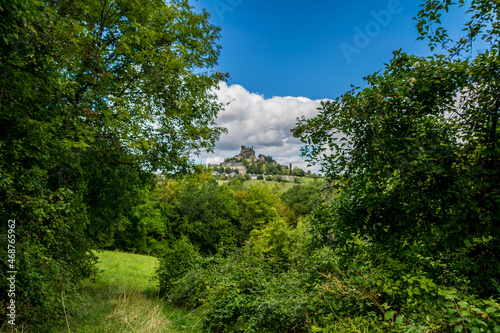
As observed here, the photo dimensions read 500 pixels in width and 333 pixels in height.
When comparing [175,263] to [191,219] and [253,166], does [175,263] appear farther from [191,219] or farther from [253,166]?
[253,166]

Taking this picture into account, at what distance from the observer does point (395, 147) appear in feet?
10.9

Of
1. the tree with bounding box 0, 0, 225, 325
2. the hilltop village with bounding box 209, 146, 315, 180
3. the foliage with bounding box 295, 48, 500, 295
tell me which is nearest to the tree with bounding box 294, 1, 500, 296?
the foliage with bounding box 295, 48, 500, 295

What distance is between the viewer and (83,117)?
182 inches

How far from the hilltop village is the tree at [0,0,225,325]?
114 m

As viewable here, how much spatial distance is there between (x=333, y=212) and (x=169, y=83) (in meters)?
5.33

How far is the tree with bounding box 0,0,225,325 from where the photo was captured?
3.23m

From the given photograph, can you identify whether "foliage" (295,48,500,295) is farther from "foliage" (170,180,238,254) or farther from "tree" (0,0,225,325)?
"foliage" (170,180,238,254)

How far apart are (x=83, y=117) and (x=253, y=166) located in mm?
132860

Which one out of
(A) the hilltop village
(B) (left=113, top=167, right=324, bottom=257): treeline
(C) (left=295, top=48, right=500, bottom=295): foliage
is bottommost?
(B) (left=113, top=167, right=324, bottom=257): treeline

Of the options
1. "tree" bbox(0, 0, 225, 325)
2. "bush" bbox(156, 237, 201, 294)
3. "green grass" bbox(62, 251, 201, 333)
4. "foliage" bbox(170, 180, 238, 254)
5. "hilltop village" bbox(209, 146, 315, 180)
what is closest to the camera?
"tree" bbox(0, 0, 225, 325)

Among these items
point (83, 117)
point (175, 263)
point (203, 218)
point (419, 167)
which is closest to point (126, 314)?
point (83, 117)

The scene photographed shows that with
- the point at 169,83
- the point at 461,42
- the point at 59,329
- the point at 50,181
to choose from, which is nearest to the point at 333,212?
the point at 461,42

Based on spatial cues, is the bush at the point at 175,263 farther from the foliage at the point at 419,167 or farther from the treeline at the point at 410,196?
the foliage at the point at 419,167

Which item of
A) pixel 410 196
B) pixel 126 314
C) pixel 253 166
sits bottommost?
pixel 126 314
